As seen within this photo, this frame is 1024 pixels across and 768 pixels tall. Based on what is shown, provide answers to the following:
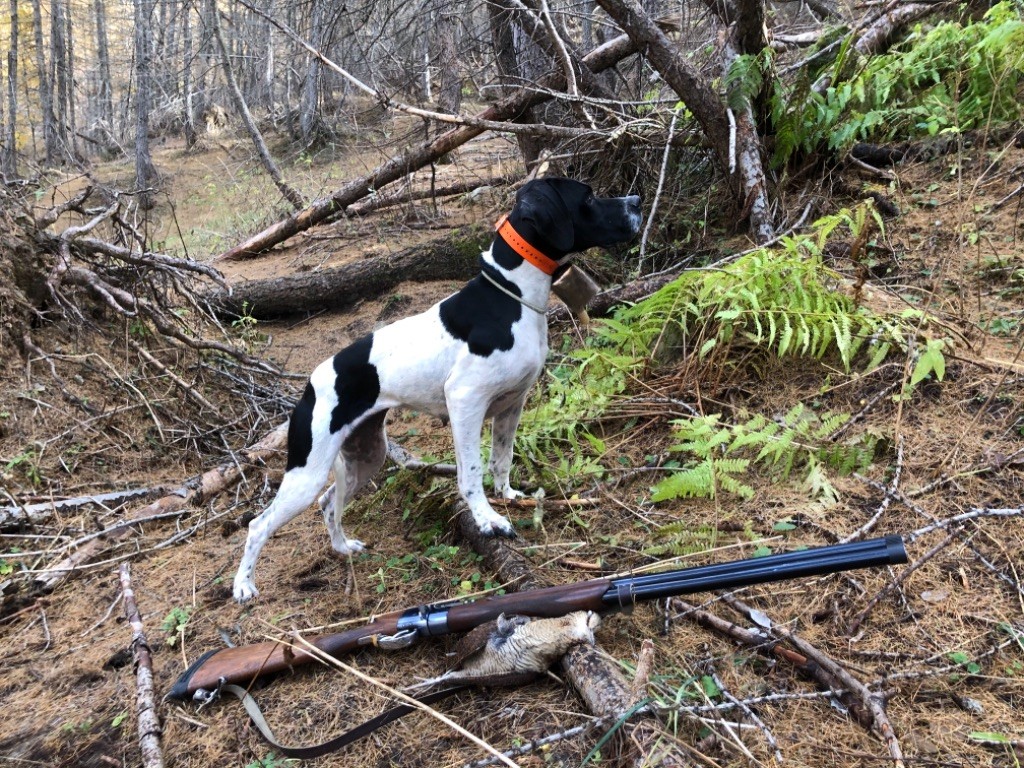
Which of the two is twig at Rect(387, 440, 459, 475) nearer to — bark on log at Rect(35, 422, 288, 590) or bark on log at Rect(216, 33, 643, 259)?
bark on log at Rect(35, 422, 288, 590)

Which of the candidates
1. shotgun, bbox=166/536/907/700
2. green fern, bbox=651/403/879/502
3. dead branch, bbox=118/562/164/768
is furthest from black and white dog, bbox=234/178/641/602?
green fern, bbox=651/403/879/502

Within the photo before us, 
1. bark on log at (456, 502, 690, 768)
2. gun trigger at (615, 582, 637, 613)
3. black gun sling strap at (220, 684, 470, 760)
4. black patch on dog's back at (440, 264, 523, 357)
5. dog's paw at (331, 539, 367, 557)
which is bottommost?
dog's paw at (331, 539, 367, 557)

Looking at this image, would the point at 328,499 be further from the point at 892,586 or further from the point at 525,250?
the point at 892,586

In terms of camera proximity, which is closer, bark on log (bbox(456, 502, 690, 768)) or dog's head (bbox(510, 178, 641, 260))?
bark on log (bbox(456, 502, 690, 768))

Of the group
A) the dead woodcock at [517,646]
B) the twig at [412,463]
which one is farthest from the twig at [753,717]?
the twig at [412,463]

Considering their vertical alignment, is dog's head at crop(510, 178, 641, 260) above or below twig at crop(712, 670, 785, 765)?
above

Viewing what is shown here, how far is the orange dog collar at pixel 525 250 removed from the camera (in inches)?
151

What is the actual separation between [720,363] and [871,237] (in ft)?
6.91

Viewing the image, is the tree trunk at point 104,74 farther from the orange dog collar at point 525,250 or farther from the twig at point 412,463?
the orange dog collar at point 525,250

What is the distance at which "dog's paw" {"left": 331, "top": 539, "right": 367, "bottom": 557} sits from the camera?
4176mm

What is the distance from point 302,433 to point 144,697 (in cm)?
143

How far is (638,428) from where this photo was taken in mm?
4738

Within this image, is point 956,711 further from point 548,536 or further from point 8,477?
point 8,477

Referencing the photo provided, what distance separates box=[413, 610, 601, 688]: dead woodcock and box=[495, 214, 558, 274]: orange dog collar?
1.94 meters
